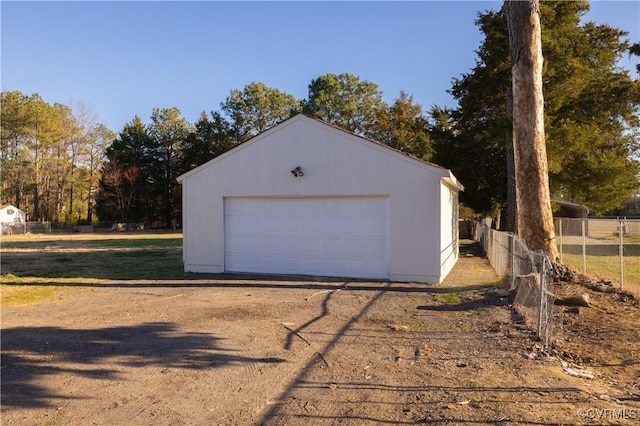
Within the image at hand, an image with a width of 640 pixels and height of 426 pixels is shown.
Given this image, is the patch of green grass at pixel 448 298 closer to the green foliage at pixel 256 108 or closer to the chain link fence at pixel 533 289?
the chain link fence at pixel 533 289

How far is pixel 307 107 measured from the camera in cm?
4791

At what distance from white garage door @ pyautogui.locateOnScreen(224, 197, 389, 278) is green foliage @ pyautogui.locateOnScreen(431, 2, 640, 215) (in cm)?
656

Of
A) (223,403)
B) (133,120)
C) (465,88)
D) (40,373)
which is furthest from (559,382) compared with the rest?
(133,120)

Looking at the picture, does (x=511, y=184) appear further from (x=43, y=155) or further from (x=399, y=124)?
(x=43, y=155)

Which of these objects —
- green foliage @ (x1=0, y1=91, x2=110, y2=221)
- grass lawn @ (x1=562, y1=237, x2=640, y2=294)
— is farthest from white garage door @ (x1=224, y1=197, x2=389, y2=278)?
green foliage @ (x1=0, y1=91, x2=110, y2=221)

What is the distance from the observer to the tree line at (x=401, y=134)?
755 inches

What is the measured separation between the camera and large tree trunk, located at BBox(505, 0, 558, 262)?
10688mm

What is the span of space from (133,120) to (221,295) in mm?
54236

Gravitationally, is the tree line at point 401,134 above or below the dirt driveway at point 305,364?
above

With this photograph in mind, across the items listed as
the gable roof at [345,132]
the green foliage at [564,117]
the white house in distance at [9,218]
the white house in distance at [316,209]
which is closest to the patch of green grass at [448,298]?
Result: the white house in distance at [316,209]

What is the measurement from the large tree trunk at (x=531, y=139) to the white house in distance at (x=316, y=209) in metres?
1.94

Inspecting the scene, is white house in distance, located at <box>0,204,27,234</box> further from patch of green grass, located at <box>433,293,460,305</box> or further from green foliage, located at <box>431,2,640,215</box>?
patch of green grass, located at <box>433,293,460,305</box>

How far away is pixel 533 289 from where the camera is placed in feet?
28.3

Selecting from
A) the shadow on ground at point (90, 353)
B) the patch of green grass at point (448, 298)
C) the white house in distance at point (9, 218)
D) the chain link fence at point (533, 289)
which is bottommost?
the shadow on ground at point (90, 353)
